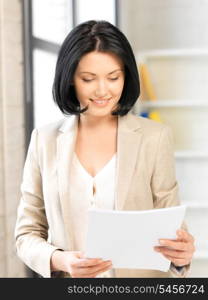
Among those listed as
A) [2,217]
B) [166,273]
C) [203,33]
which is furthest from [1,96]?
[203,33]

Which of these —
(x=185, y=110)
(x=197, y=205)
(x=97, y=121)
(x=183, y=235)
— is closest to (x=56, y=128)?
(x=97, y=121)

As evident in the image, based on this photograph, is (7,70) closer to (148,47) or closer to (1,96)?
(1,96)

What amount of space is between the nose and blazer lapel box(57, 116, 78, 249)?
166 mm

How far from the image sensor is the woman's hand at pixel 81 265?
4.07 feet

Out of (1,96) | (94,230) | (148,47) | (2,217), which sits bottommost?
(2,217)

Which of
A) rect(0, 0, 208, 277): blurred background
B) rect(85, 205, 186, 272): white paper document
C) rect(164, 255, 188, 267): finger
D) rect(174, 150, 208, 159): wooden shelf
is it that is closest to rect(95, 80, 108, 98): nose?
rect(85, 205, 186, 272): white paper document

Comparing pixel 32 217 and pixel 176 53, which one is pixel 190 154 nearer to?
pixel 176 53

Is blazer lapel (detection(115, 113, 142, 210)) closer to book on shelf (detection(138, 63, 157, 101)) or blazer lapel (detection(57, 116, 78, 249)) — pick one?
blazer lapel (detection(57, 116, 78, 249))

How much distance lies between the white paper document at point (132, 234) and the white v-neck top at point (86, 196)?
133mm

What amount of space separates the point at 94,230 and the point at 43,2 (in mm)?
1936

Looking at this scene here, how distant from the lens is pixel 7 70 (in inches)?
86.8

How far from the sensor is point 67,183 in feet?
4.45

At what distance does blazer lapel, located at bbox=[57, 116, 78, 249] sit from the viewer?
52.8 inches

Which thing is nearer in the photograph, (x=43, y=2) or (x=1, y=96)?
(x=1, y=96)
